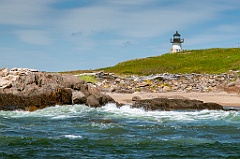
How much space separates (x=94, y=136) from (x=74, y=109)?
1039 cm

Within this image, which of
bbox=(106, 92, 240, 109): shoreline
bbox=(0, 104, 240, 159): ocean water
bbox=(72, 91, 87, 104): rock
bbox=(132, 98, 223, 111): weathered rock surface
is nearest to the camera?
bbox=(0, 104, 240, 159): ocean water

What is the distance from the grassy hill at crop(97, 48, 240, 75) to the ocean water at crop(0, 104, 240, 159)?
28.7 meters

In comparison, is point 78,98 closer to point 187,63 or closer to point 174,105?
point 174,105

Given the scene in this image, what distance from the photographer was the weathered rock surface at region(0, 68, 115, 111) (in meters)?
28.5

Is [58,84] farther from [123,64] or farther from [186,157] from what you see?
[123,64]

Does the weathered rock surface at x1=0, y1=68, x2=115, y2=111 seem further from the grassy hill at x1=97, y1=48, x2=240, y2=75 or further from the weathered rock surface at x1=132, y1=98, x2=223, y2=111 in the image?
the grassy hill at x1=97, y1=48, x2=240, y2=75

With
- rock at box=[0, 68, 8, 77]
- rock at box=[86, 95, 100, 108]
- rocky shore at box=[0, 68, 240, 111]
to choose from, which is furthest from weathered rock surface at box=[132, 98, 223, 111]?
rock at box=[0, 68, 8, 77]

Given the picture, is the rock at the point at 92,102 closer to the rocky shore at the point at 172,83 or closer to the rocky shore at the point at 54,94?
the rocky shore at the point at 54,94

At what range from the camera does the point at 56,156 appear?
44.7ft

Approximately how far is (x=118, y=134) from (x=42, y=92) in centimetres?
1206

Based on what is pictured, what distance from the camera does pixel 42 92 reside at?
29.0 meters

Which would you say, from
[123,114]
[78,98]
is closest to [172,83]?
[78,98]

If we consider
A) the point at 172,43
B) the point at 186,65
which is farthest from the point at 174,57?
the point at 172,43

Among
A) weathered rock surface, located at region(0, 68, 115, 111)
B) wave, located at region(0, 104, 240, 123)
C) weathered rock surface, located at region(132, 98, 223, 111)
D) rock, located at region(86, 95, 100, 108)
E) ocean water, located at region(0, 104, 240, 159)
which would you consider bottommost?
ocean water, located at region(0, 104, 240, 159)
